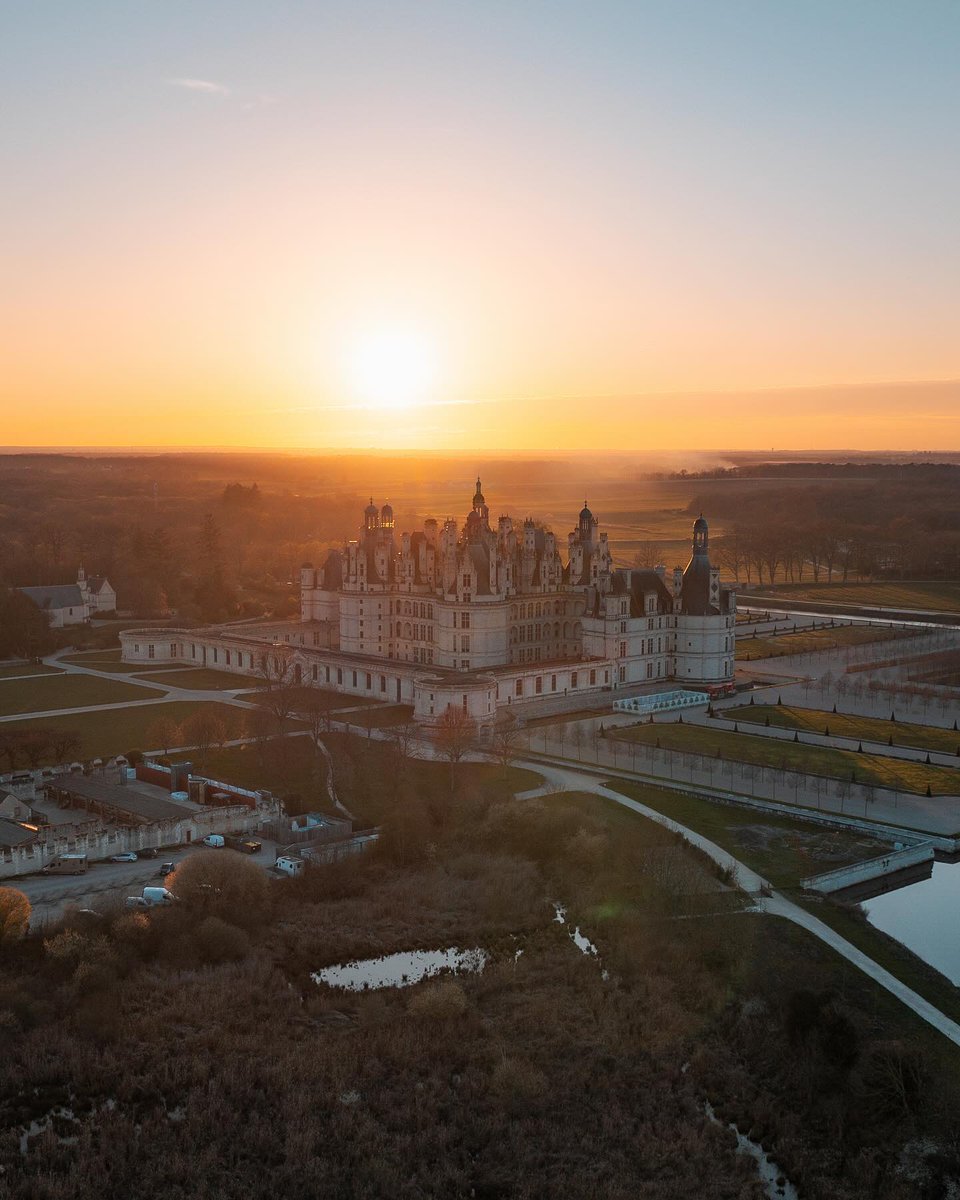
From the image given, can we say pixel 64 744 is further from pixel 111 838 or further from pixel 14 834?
pixel 111 838

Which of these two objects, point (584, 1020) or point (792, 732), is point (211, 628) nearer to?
point (792, 732)

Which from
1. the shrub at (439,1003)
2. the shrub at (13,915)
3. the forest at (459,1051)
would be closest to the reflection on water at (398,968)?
the forest at (459,1051)

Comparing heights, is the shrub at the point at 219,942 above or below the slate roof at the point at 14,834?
below

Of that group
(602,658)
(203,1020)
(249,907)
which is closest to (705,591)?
(602,658)

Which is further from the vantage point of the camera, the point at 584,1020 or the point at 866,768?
the point at 866,768

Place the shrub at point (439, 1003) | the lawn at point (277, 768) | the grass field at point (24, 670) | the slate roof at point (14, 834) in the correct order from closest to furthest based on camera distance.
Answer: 1. the shrub at point (439, 1003)
2. the slate roof at point (14, 834)
3. the lawn at point (277, 768)
4. the grass field at point (24, 670)

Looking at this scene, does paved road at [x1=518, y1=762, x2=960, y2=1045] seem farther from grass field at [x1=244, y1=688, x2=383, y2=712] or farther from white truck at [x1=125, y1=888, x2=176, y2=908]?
white truck at [x1=125, y1=888, x2=176, y2=908]

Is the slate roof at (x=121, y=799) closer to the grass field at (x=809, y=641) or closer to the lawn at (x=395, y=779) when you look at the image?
the lawn at (x=395, y=779)
